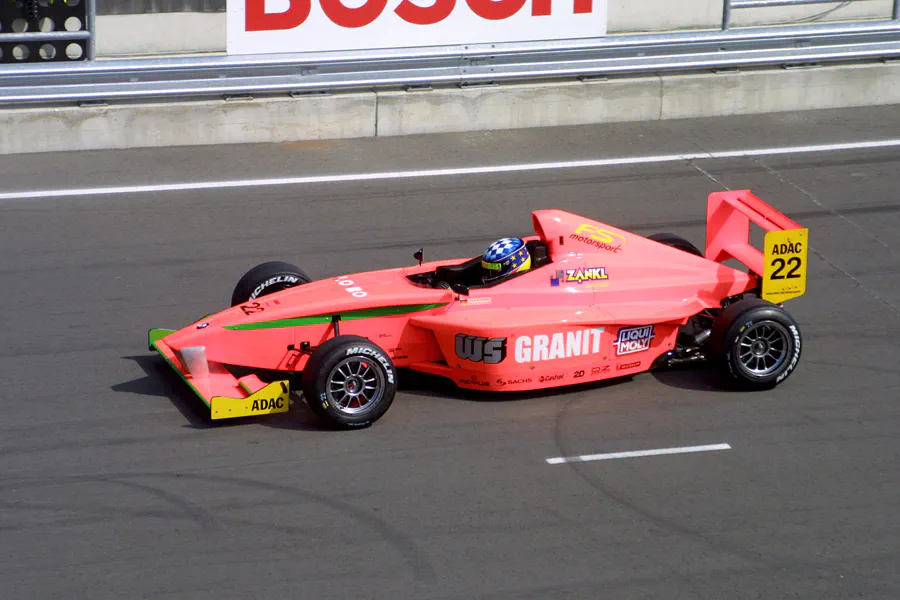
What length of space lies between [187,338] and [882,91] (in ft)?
34.1

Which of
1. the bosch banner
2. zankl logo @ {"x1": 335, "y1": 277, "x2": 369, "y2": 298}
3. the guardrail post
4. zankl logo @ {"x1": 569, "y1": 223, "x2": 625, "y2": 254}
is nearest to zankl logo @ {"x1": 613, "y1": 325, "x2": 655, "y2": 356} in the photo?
zankl logo @ {"x1": 569, "y1": 223, "x2": 625, "y2": 254}

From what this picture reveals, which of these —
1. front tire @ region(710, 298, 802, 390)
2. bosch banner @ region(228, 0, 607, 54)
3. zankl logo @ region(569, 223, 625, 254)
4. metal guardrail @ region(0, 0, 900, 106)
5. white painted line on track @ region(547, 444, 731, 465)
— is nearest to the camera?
white painted line on track @ region(547, 444, 731, 465)

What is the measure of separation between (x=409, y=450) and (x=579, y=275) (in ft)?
6.33

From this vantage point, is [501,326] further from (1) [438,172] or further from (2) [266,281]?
(1) [438,172]

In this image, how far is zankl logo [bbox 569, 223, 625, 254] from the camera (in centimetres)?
950

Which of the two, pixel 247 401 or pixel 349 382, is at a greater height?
pixel 349 382

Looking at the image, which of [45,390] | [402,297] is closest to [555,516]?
[402,297]

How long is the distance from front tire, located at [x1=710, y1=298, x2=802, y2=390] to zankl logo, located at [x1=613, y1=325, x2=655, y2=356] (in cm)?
47

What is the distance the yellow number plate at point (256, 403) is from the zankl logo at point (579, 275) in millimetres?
2127

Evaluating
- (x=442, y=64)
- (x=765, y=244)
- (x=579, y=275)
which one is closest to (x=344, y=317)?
(x=579, y=275)

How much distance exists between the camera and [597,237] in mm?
9547

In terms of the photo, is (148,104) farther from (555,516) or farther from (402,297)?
(555,516)

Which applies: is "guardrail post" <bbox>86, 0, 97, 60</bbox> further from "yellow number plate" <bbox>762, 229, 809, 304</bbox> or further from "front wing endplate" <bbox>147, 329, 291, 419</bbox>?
"yellow number plate" <bbox>762, 229, 809, 304</bbox>

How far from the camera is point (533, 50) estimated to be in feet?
48.5
